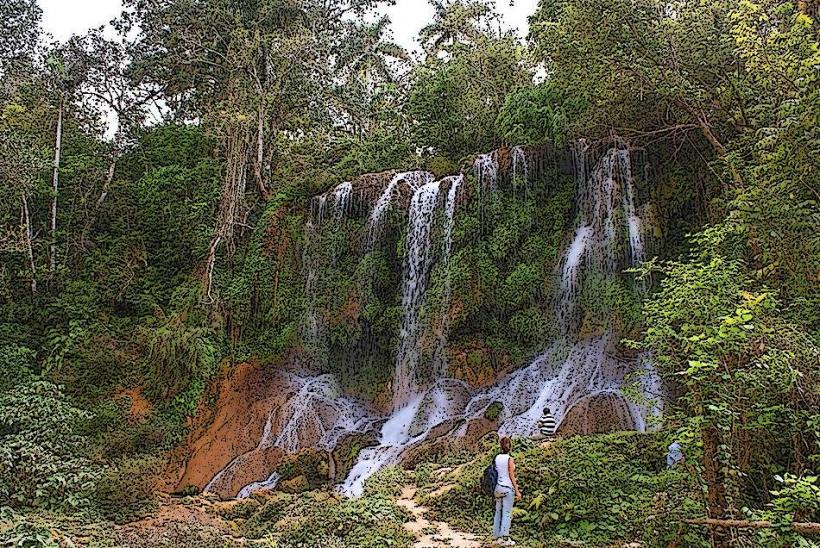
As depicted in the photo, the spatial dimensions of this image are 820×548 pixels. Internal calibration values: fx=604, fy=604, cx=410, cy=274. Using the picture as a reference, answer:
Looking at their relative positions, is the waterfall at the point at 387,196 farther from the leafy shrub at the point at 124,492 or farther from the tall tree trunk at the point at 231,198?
the leafy shrub at the point at 124,492

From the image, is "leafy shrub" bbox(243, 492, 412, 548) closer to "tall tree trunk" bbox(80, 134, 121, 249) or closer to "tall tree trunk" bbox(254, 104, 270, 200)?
"tall tree trunk" bbox(254, 104, 270, 200)

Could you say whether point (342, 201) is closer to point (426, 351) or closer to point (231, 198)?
point (231, 198)

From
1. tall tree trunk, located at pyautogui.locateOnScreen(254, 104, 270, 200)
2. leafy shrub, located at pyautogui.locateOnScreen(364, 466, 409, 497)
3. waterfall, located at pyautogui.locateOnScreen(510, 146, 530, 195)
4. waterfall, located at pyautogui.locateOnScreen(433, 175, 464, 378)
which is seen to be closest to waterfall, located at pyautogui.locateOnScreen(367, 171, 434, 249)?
waterfall, located at pyautogui.locateOnScreen(433, 175, 464, 378)

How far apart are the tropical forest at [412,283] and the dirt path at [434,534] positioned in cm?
4

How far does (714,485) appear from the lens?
4.05 meters

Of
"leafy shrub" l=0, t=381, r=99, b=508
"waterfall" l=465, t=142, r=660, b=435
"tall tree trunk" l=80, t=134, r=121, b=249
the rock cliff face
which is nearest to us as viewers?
"leafy shrub" l=0, t=381, r=99, b=508

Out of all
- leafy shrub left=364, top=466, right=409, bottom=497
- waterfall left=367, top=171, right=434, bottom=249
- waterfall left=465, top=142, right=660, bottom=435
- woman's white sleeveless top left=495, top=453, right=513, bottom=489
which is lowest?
leafy shrub left=364, top=466, right=409, bottom=497

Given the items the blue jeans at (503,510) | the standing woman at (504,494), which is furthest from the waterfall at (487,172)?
the blue jeans at (503,510)

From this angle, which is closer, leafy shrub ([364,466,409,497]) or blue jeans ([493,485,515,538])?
blue jeans ([493,485,515,538])

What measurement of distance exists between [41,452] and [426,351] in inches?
269

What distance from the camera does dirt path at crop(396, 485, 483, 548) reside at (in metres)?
5.95

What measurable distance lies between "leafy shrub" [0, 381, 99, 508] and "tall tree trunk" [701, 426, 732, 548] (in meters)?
7.48

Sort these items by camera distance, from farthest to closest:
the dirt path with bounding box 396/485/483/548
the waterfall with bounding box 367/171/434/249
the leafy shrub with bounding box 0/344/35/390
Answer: the waterfall with bounding box 367/171/434/249
the leafy shrub with bounding box 0/344/35/390
the dirt path with bounding box 396/485/483/548

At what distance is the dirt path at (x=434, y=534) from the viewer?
19.5 ft
